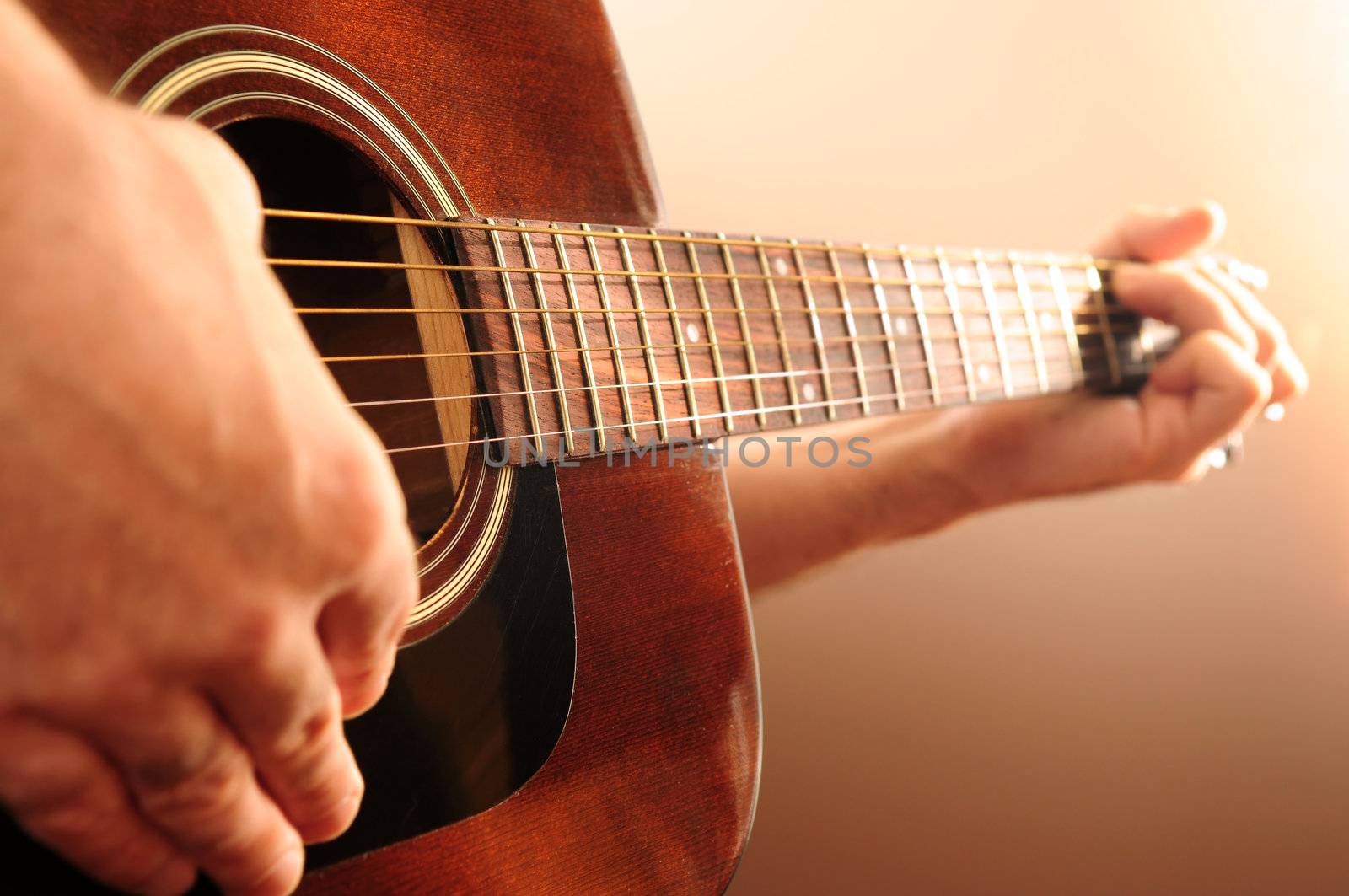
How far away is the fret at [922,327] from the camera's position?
31.0 inches

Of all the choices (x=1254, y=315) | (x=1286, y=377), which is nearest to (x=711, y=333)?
(x=1254, y=315)

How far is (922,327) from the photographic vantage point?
790 millimetres

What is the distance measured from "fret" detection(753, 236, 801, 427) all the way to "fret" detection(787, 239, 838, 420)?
0.03 meters

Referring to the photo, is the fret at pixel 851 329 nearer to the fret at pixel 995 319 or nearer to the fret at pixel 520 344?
the fret at pixel 995 319

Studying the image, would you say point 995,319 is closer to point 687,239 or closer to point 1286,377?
point 687,239

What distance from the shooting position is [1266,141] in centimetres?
159

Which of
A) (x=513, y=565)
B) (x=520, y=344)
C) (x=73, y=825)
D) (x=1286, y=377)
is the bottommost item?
(x=73, y=825)

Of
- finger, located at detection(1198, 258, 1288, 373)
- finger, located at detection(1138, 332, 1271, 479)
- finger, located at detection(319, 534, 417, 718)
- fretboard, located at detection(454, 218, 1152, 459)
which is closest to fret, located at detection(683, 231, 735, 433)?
fretboard, located at detection(454, 218, 1152, 459)

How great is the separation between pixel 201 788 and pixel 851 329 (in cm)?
57

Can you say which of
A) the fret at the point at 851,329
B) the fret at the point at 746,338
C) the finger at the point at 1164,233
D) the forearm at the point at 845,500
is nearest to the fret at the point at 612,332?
the fret at the point at 746,338

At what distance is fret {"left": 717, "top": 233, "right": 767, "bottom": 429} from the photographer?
64 cm

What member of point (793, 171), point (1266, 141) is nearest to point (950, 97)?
point (793, 171)

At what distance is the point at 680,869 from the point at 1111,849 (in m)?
1.09

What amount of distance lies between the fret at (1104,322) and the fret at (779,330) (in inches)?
18.2
